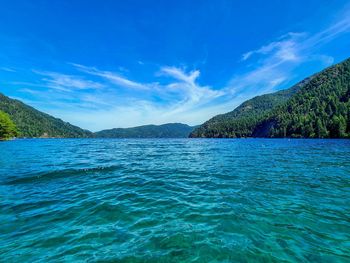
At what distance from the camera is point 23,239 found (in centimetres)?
715

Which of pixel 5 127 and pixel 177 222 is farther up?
pixel 5 127

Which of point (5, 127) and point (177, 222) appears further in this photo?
point (5, 127)

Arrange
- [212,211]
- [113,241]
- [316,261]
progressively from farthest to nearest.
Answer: [212,211], [113,241], [316,261]

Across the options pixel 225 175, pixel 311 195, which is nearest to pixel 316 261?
pixel 311 195

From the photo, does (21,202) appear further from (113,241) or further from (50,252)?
(113,241)

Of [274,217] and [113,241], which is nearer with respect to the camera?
[113,241]

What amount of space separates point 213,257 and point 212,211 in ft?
11.9

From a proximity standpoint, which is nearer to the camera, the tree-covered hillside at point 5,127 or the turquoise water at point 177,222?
the turquoise water at point 177,222

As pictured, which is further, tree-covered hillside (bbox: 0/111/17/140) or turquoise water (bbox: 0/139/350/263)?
tree-covered hillside (bbox: 0/111/17/140)

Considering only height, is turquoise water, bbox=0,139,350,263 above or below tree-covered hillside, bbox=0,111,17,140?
below


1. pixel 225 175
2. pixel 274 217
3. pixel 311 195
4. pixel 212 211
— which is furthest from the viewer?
pixel 225 175

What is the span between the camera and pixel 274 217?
8672 millimetres

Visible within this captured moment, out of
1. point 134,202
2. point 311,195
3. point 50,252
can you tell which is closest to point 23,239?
point 50,252

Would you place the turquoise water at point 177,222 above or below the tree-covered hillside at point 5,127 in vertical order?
below
